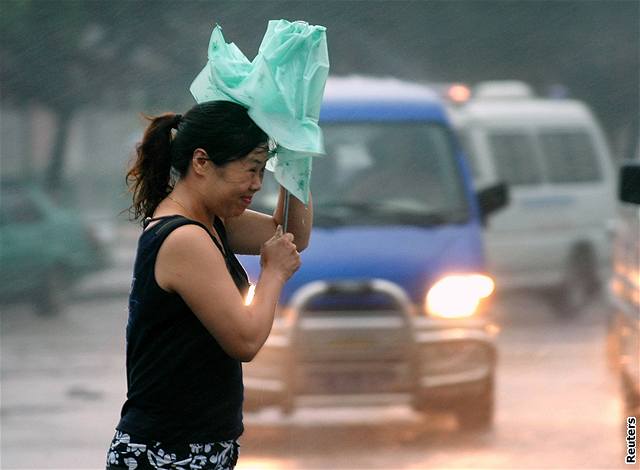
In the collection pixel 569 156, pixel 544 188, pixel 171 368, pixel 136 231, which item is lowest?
pixel 171 368

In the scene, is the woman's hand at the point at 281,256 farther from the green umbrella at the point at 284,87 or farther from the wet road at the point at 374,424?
the wet road at the point at 374,424

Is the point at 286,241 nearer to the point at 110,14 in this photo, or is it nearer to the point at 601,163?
the point at 601,163

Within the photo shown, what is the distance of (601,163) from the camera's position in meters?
15.3

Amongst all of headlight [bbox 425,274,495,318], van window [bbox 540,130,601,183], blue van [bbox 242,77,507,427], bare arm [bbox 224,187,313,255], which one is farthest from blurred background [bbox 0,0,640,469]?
bare arm [bbox 224,187,313,255]

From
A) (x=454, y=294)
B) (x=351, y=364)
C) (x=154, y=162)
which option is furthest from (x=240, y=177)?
(x=454, y=294)

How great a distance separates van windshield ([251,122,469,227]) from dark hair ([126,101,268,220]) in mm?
4823

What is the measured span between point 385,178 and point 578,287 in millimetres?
6755

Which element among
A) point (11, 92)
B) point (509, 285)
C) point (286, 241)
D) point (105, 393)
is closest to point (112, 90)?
point (11, 92)

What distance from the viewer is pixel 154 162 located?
3410 mm

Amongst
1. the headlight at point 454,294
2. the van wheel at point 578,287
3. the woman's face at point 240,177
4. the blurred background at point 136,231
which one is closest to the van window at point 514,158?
the van wheel at point 578,287

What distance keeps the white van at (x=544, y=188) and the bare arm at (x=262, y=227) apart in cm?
1051

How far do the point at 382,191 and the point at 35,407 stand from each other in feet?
8.53

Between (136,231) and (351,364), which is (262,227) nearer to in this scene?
(351,364)

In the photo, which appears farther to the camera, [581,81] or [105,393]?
[581,81]
